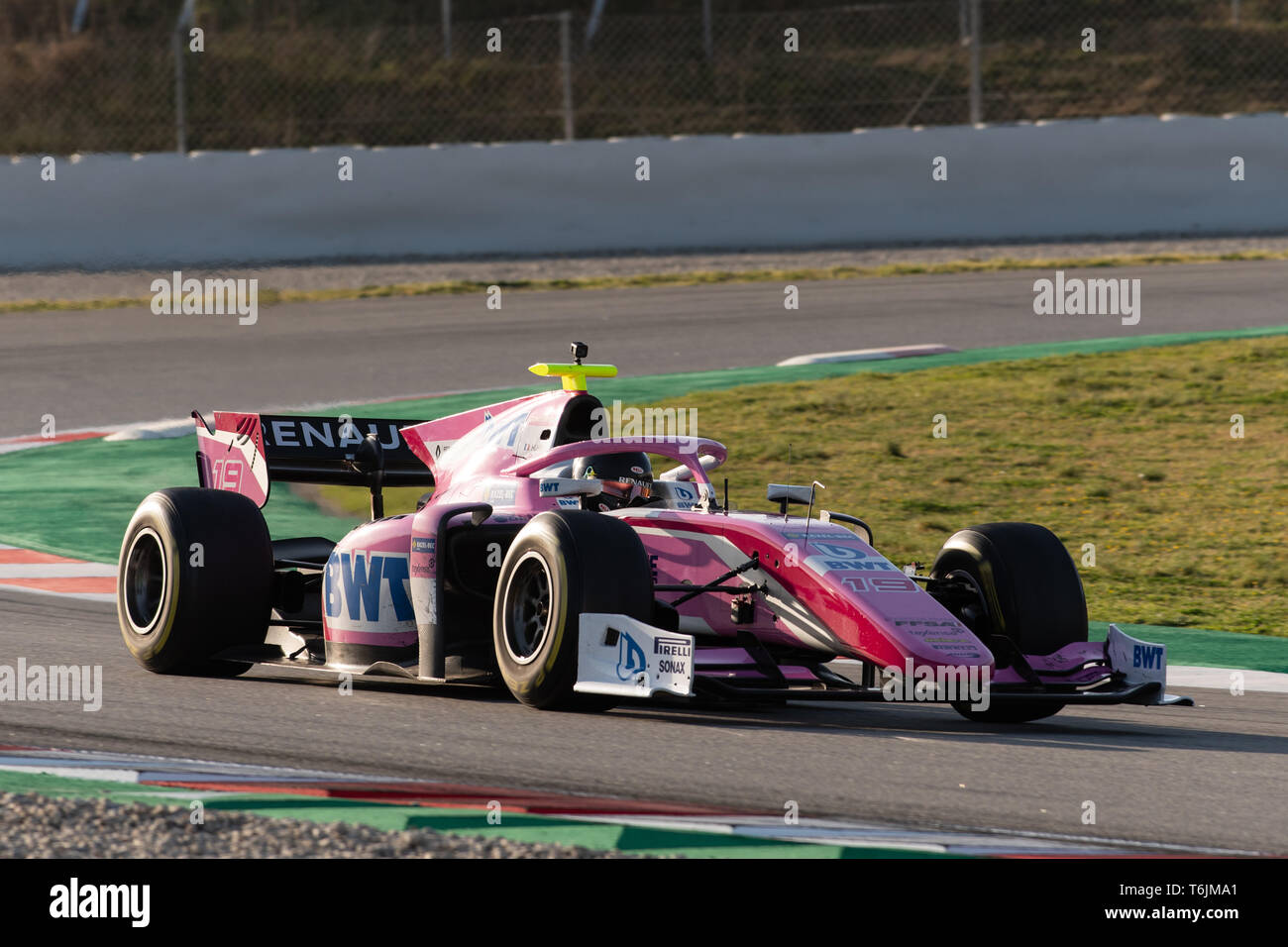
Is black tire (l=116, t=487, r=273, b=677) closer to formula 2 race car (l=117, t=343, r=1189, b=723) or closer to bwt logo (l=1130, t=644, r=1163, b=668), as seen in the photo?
formula 2 race car (l=117, t=343, r=1189, b=723)

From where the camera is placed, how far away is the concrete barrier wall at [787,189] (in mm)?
21281

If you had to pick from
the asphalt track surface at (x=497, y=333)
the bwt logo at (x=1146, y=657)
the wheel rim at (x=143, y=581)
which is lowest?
the bwt logo at (x=1146, y=657)

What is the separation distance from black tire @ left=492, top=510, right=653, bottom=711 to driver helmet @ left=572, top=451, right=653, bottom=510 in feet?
2.21

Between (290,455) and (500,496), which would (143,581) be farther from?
(500,496)

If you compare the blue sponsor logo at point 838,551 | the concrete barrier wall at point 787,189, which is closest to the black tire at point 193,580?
the blue sponsor logo at point 838,551

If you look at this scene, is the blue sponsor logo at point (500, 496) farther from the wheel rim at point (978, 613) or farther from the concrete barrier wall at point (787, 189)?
the concrete barrier wall at point (787, 189)


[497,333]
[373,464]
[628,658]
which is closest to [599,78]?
[497,333]

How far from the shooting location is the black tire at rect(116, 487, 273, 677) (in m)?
7.54

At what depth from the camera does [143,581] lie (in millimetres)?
7867

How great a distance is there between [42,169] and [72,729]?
1475 cm

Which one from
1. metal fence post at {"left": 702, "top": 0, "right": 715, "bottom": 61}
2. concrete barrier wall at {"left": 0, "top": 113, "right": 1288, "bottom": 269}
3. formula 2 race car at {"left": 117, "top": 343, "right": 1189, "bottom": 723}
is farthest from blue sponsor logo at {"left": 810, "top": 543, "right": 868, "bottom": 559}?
metal fence post at {"left": 702, "top": 0, "right": 715, "bottom": 61}

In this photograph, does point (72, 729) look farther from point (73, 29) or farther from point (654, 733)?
point (73, 29)

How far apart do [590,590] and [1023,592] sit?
1669 millimetres

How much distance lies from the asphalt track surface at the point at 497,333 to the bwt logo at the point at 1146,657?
30.3 feet
